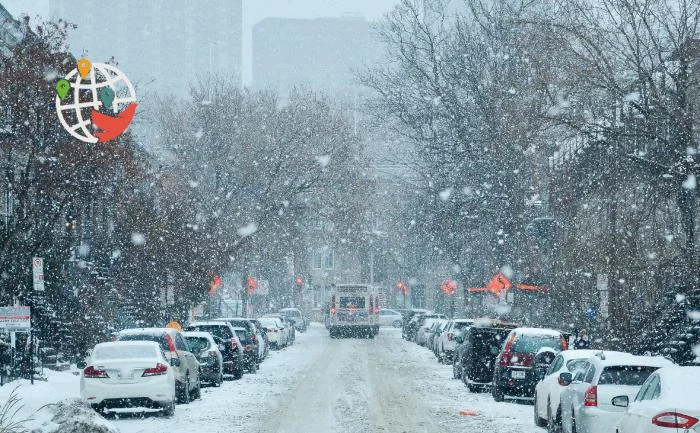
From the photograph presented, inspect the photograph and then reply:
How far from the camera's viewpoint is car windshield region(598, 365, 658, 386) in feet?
52.2

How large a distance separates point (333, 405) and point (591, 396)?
923 centimetres

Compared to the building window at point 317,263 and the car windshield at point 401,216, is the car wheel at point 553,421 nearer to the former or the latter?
the car windshield at point 401,216

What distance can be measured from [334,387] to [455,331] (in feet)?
43.1

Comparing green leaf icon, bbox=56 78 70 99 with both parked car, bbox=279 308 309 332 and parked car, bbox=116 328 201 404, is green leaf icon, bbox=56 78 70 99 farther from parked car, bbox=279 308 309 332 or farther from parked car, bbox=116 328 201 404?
parked car, bbox=279 308 309 332

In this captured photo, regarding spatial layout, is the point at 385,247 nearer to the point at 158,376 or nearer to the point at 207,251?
the point at 207,251

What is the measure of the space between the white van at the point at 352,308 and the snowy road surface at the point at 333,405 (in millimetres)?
29523

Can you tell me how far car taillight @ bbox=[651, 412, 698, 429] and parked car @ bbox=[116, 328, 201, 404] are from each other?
12774 millimetres

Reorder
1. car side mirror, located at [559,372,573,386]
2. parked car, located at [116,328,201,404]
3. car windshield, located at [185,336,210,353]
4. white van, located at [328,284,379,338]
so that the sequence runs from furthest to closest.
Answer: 1. white van, located at [328,284,379,338]
2. car windshield, located at [185,336,210,353]
3. parked car, located at [116,328,201,404]
4. car side mirror, located at [559,372,573,386]

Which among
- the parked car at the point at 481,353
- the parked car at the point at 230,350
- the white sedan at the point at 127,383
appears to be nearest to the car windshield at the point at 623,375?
the white sedan at the point at 127,383

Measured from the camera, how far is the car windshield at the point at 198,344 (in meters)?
29.1

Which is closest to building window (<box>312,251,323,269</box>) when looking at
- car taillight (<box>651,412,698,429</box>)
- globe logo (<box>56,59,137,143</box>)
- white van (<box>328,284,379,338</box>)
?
white van (<box>328,284,379,338</box>)

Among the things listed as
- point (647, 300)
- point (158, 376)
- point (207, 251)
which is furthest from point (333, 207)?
point (158, 376)

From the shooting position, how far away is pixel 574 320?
3856cm

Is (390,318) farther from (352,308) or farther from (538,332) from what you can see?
(538,332)
